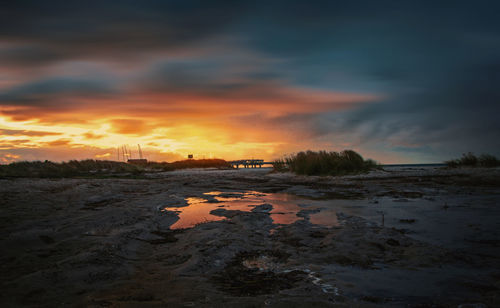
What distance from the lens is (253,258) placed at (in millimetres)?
3447

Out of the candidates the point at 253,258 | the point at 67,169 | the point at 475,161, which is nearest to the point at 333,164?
the point at 475,161

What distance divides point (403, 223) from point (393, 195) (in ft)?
14.2

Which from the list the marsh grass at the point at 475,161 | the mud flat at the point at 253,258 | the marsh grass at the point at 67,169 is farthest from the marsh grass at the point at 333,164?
the marsh grass at the point at 67,169

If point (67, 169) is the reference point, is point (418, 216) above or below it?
below

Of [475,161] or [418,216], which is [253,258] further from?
[475,161]

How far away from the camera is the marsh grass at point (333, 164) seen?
19859 mm

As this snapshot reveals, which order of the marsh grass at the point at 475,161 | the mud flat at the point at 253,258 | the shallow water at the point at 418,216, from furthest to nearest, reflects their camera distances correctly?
1. the marsh grass at the point at 475,161
2. the shallow water at the point at 418,216
3. the mud flat at the point at 253,258

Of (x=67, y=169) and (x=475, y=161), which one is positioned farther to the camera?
(x=67, y=169)

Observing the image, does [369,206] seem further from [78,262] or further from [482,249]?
→ [78,262]

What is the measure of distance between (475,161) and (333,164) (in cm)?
988

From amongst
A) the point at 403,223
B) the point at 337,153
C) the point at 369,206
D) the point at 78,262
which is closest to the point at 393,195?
the point at 369,206

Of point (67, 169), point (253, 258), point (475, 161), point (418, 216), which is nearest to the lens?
point (253, 258)

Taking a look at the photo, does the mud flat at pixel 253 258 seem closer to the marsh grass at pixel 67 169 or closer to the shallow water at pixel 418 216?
the shallow water at pixel 418 216

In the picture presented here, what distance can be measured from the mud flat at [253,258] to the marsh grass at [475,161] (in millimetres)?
16098
